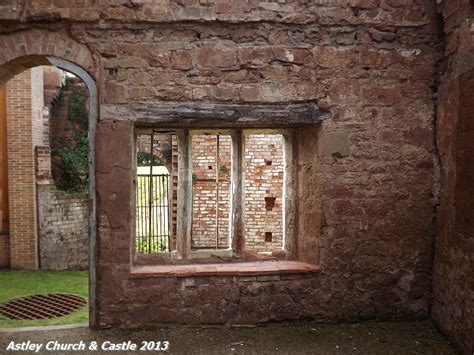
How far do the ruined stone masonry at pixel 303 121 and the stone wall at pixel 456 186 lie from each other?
0.08ft

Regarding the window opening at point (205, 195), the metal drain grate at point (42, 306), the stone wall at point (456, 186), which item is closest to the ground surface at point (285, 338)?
the stone wall at point (456, 186)

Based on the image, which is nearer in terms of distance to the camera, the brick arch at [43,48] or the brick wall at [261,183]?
the brick arch at [43,48]

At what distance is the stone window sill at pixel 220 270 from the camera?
14.1 feet

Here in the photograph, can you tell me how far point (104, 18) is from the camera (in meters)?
4.07

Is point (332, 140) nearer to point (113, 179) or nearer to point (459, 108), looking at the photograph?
point (459, 108)

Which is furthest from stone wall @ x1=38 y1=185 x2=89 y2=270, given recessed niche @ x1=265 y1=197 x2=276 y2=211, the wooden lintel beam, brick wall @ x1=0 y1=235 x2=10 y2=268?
the wooden lintel beam

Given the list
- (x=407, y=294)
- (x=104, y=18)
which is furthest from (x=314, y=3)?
(x=407, y=294)

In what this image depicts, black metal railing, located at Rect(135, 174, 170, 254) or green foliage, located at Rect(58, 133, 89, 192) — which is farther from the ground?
green foliage, located at Rect(58, 133, 89, 192)

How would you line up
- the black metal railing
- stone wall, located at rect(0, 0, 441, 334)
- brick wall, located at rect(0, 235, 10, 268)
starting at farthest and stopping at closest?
brick wall, located at rect(0, 235, 10, 268) → the black metal railing → stone wall, located at rect(0, 0, 441, 334)

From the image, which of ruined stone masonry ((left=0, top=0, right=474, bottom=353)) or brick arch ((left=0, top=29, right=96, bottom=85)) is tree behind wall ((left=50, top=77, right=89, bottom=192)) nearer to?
ruined stone masonry ((left=0, top=0, right=474, bottom=353))

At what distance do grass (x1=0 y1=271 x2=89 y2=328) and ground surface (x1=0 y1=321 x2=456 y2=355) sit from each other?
1.63 metres

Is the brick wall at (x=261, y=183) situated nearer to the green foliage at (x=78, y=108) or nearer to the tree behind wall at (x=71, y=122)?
the tree behind wall at (x=71, y=122)

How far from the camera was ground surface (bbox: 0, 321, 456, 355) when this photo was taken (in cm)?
393

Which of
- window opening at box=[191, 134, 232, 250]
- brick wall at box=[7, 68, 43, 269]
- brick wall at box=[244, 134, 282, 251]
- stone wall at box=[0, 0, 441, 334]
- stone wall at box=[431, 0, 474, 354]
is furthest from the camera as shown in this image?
window opening at box=[191, 134, 232, 250]
